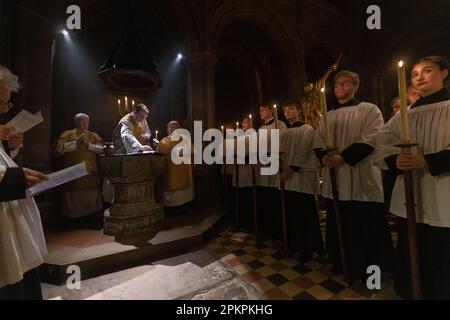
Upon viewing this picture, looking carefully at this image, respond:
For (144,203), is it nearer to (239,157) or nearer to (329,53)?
(239,157)

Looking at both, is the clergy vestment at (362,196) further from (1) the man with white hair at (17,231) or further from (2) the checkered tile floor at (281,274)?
(1) the man with white hair at (17,231)

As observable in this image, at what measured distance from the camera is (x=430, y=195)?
169 cm

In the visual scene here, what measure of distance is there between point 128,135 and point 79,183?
150cm

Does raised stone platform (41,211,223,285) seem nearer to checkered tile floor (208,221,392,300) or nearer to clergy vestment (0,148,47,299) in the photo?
checkered tile floor (208,221,392,300)

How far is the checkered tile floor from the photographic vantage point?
6.73ft

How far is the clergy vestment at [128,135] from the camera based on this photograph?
3623 mm

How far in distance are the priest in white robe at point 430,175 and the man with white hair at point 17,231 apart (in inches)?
110

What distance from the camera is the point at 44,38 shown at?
347 centimetres

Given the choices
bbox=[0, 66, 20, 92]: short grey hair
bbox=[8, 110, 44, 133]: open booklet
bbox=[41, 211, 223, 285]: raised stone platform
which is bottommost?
bbox=[41, 211, 223, 285]: raised stone platform

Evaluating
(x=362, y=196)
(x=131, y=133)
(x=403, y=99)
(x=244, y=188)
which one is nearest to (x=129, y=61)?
(x=131, y=133)

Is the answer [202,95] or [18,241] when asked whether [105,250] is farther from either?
[202,95]

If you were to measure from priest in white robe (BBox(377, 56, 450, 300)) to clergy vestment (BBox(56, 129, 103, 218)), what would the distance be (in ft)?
15.0

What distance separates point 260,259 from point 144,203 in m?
2.02

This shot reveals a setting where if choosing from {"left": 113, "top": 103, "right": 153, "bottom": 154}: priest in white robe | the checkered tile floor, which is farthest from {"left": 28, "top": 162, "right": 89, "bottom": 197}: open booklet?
the checkered tile floor
